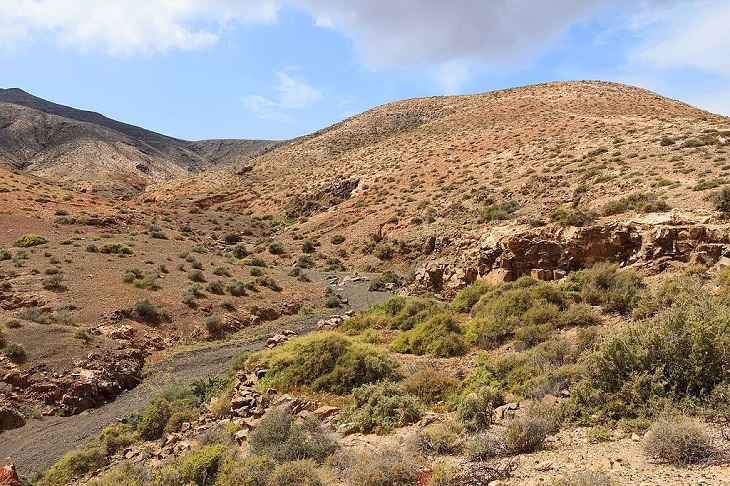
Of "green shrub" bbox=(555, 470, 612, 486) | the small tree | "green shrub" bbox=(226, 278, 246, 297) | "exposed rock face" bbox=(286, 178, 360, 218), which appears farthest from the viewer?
"exposed rock face" bbox=(286, 178, 360, 218)

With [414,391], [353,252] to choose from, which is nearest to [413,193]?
[353,252]

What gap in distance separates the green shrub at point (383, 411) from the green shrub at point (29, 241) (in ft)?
92.3

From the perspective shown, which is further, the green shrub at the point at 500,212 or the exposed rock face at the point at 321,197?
the exposed rock face at the point at 321,197

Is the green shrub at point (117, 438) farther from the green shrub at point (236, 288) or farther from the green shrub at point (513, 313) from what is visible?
the green shrub at point (236, 288)

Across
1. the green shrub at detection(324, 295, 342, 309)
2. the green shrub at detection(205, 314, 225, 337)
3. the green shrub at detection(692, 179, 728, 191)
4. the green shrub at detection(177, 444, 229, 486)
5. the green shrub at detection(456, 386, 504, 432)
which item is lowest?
the green shrub at detection(205, 314, 225, 337)

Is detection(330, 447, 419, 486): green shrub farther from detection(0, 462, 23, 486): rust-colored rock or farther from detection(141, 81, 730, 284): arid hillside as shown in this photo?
detection(141, 81, 730, 284): arid hillside

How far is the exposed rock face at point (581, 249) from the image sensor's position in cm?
1243

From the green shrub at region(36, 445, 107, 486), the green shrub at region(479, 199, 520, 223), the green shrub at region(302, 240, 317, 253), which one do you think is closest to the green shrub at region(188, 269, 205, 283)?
the green shrub at region(302, 240, 317, 253)

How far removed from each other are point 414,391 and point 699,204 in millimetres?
11665

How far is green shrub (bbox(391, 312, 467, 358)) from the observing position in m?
11.2

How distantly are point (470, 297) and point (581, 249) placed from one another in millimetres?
4158

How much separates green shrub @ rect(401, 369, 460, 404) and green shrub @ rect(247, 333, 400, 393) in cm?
95

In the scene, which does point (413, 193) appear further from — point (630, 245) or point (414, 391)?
point (414, 391)

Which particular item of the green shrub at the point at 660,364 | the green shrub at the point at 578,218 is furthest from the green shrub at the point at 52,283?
the green shrub at the point at 660,364
